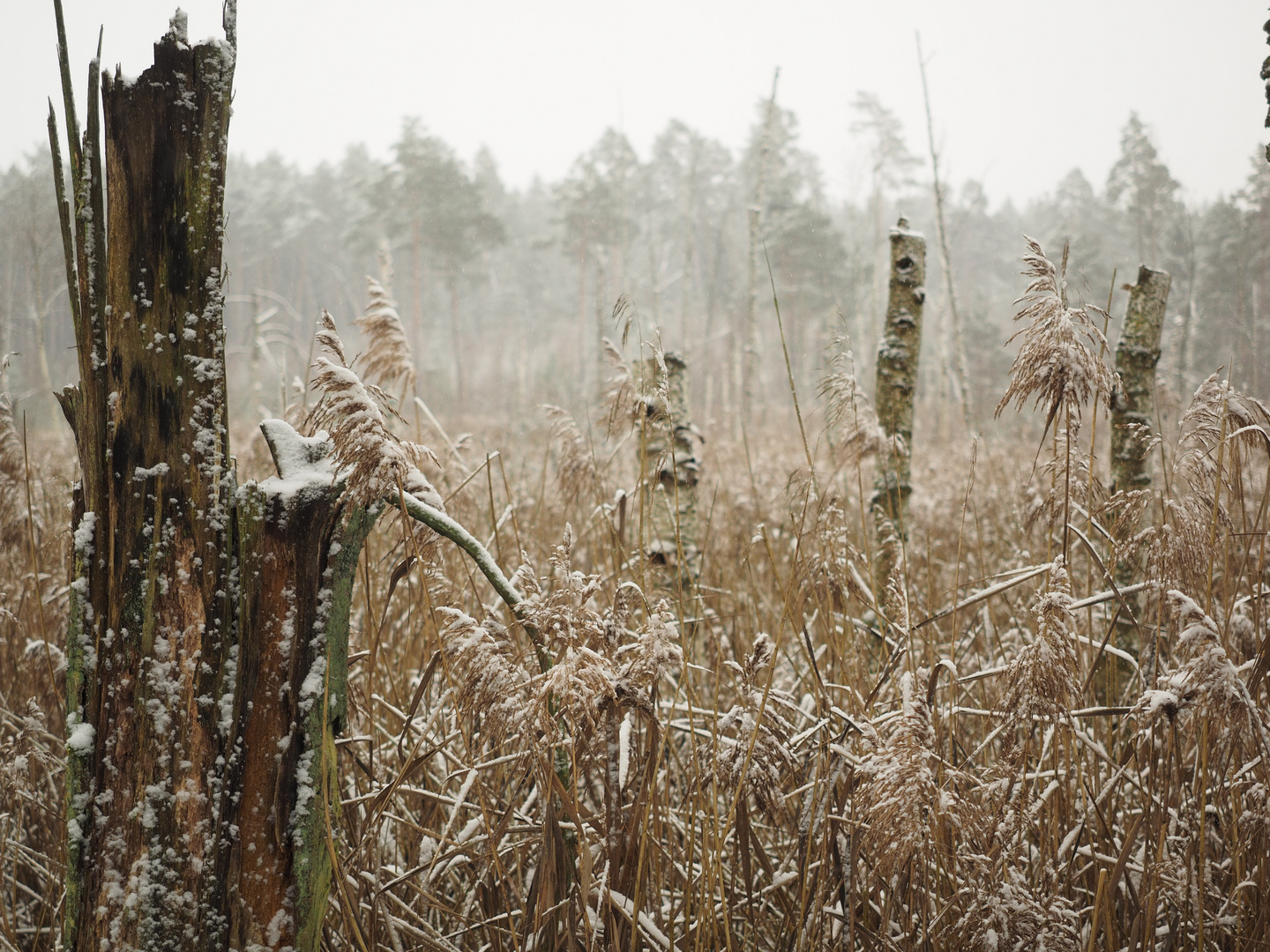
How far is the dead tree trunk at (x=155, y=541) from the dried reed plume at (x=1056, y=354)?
53.4 inches

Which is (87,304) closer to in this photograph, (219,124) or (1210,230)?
(219,124)

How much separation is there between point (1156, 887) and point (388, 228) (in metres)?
32.0

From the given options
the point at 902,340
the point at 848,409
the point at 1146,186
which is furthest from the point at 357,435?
the point at 1146,186

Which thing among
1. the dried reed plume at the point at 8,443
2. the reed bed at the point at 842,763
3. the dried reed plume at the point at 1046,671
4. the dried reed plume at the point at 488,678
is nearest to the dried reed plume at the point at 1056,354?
the reed bed at the point at 842,763

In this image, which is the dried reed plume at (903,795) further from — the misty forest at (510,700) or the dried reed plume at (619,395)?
the dried reed plume at (619,395)

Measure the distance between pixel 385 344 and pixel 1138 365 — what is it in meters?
2.83

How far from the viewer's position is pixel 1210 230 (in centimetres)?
2781

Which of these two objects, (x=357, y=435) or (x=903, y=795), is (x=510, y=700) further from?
(x=903, y=795)

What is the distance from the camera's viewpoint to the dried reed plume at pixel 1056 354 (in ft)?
4.07

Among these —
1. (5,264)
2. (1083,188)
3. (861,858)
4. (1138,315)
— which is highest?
(1083,188)

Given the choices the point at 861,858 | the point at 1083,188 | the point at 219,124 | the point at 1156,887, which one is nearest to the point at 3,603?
the point at 219,124

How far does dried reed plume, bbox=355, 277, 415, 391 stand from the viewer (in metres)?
2.34

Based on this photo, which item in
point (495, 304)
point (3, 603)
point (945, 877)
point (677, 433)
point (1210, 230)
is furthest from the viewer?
point (495, 304)

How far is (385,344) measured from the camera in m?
2.37
